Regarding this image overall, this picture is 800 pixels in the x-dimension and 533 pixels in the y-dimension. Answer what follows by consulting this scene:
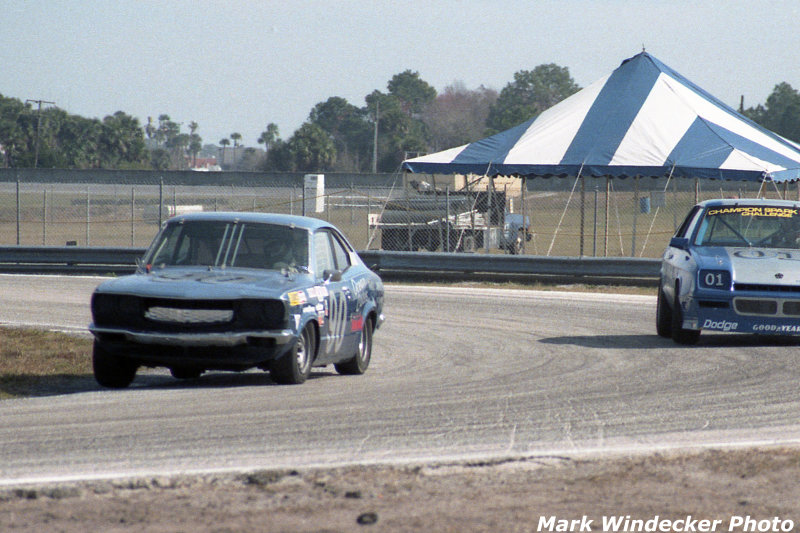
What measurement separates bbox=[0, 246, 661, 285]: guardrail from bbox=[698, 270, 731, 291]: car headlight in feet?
33.3

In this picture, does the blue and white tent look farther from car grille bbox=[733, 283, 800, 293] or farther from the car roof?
the car roof

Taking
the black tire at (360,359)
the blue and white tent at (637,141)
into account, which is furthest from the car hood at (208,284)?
the blue and white tent at (637,141)

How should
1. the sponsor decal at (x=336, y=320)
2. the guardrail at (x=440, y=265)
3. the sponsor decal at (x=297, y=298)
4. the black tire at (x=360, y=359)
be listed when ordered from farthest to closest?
the guardrail at (x=440, y=265)
the black tire at (x=360, y=359)
the sponsor decal at (x=336, y=320)
the sponsor decal at (x=297, y=298)

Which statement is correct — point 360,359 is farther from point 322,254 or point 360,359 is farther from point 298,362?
point 298,362

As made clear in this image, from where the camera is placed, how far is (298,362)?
8.93 meters

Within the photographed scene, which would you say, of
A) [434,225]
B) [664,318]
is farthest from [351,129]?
[664,318]

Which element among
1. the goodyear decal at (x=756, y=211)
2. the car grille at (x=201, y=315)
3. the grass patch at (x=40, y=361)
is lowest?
the grass patch at (x=40, y=361)

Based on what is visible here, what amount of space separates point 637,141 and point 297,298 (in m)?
17.1

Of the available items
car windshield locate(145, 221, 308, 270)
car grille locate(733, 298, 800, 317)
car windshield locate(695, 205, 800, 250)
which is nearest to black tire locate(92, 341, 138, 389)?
car windshield locate(145, 221, 308, 270)

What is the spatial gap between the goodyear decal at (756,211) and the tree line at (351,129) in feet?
240

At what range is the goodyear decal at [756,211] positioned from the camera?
1288 cm

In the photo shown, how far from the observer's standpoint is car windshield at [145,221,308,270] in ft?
30.9

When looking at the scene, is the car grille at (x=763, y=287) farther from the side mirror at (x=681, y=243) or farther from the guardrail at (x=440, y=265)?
the guardrail at (x=440, y=265)

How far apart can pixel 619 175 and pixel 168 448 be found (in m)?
19.2
